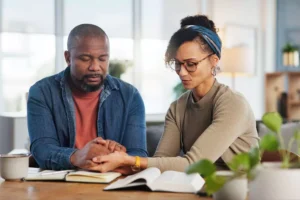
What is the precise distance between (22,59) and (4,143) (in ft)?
5.31

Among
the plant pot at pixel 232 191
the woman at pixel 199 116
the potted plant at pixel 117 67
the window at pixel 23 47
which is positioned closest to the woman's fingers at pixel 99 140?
the woman at pixel 199 116

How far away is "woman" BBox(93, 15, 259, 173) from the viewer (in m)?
2.02

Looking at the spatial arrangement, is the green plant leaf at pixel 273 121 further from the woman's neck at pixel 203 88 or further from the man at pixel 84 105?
the man at pixel 84 105

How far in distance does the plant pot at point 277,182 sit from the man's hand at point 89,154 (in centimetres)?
87

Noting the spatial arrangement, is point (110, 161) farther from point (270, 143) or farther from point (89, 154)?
point (270, 143)

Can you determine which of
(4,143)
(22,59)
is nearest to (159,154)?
(4,143)

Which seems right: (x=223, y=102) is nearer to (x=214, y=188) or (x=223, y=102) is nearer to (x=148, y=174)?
(x=148, y=174)

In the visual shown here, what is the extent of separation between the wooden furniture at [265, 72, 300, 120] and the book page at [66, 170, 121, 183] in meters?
5.51

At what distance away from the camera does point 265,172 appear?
48.1 inches

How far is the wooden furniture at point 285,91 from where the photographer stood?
23.7ft

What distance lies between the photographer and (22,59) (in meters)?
6.64

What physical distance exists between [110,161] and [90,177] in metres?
0.11

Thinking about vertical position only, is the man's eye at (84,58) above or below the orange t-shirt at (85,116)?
above

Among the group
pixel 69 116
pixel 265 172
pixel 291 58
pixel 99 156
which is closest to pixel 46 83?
pixel 69 116
